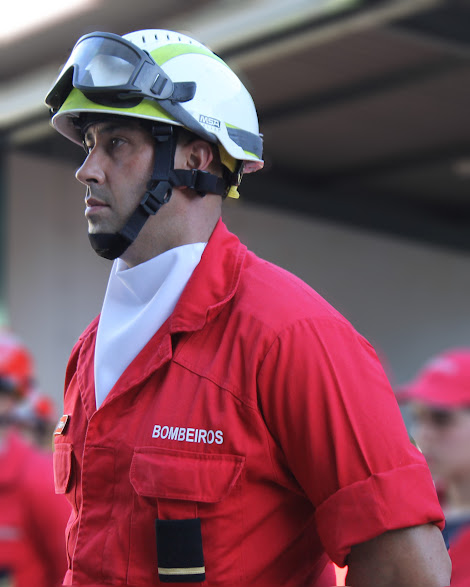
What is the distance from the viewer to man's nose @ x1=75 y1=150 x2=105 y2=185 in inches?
84.7

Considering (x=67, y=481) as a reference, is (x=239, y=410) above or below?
above

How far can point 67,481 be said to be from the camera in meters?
2.08

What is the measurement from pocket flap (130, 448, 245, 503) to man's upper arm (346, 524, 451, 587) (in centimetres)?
28

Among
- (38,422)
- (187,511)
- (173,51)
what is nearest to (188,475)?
(187,511)

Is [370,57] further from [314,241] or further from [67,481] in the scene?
[67,481]

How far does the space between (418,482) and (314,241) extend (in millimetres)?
11388

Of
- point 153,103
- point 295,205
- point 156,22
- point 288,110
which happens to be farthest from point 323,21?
point 295,205

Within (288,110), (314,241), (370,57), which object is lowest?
(314,241)

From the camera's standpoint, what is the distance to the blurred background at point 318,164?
284 inches

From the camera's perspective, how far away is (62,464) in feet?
6.93

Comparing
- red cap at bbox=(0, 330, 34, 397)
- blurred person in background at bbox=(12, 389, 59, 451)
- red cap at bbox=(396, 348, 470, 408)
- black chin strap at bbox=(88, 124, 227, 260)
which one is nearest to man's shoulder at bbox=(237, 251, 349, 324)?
Result: black chin strap at bbox=(88, 124, 227, 260)

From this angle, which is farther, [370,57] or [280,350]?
[370,57]

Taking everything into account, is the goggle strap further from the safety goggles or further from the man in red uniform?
the safety goggles

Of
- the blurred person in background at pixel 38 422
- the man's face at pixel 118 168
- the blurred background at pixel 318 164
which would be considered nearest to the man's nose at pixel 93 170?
the man's face at pixel 118 168
